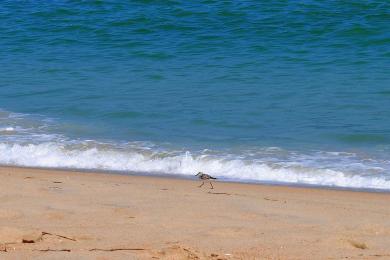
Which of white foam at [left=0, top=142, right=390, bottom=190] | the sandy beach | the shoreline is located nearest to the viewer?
the sandy beach

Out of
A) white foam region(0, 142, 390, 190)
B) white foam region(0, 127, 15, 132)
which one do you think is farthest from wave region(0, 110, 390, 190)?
white foam region(0, 127, 15, 132)

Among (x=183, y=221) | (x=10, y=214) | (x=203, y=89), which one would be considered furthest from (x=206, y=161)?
(x=203, y=89)

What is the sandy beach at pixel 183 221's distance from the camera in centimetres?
456

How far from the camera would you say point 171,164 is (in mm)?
7504

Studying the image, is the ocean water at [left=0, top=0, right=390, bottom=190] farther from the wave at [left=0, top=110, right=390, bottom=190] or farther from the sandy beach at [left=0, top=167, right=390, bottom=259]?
the sandy beach at [left=0, top=167, right=390, bottom=259]

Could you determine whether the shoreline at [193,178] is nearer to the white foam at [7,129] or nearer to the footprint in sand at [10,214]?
the white foam at [7,129]

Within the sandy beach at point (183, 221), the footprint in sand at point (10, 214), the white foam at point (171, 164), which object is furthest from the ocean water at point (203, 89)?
the footprint in sand at point (10, 214)

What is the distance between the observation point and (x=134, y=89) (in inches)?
422

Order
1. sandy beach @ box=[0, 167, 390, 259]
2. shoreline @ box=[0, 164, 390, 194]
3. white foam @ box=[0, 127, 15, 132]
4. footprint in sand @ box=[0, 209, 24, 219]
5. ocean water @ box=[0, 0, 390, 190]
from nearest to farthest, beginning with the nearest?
sandy beach @ box=[0, 167, 390, 259]
footprint in sand @ box=[0, 209, 24, 219]
shoreline @ box=[0, 164, 390, 194]
ocean water @ box=[0, 0, 390, 190]
white foam @ box=[0, 127, 15, 132]

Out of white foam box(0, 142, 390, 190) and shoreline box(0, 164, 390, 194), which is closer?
shoreline box(0, 164, 390, 194)

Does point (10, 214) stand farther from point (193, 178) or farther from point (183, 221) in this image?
point (193, 178)

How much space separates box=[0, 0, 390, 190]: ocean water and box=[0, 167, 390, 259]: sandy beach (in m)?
0.85

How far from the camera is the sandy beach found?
4.56m

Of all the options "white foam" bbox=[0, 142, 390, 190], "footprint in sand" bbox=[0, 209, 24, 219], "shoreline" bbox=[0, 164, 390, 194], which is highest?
"white foam" bbox=[0, 142, 390, 190]
